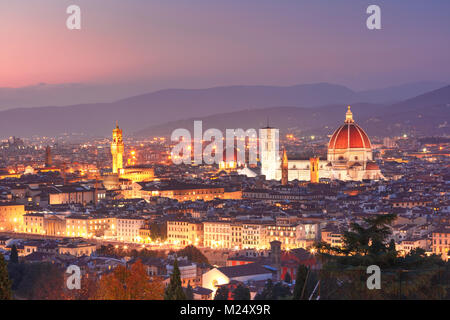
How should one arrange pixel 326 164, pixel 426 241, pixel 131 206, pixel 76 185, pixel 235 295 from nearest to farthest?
pixel 235 295, pixel 426 241, pixel 131 206, pixel 76 185, pixel 326 164

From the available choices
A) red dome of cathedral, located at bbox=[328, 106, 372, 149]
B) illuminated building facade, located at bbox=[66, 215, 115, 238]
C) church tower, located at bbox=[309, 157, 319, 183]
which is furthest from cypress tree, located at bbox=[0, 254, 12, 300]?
red dome of cathedral, located at bbox=[328, 106, 372, 149]

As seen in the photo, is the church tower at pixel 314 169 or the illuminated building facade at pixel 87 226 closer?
the illuminated building facade at pixel 87 226

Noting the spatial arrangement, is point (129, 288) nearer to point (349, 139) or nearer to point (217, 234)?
point (217, 234)

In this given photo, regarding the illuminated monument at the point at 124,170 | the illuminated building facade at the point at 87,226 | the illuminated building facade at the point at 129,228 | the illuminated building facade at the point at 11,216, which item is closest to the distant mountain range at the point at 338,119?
the illuminated monument at the point at 124,170

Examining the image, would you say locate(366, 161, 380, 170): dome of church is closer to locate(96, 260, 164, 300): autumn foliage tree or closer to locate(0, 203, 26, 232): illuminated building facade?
locate(0, 203, 26, 232): illuminated building facade

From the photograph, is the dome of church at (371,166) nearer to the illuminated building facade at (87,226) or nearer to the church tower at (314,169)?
the church tower at (314,169)

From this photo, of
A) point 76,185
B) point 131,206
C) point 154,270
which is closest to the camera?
point 154,270
